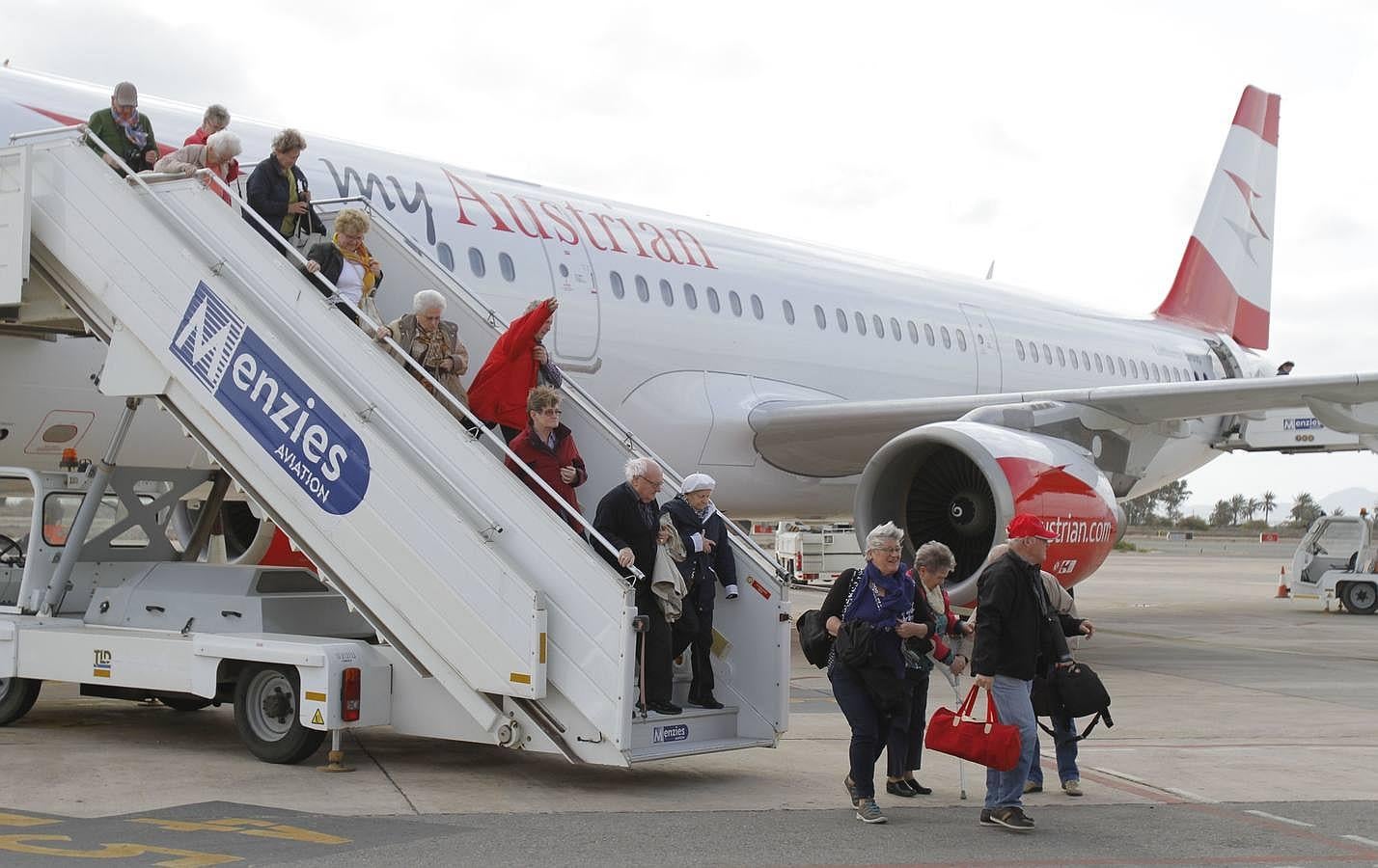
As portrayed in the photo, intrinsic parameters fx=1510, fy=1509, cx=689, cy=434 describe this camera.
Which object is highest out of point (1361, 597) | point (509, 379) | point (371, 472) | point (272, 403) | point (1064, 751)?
point (509, 379)

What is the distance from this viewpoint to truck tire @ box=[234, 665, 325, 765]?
709 centimetres

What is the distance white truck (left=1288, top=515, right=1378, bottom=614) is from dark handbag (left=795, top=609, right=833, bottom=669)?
17.6 m

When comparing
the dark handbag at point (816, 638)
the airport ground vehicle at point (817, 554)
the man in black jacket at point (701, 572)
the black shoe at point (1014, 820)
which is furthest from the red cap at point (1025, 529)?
the airport ground vehicle at point (817, 554)

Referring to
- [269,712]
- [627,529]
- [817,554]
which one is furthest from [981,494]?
[817,554]

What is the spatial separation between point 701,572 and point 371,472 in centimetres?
165

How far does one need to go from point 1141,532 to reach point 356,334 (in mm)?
98199

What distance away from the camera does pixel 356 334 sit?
23.9 feet

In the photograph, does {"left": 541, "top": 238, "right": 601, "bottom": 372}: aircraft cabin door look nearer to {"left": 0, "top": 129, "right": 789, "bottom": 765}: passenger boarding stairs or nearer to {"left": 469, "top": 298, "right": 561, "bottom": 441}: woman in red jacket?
{"left": 0, "top": 129, "right": 789, "bottom": 765}: passenger boarding stairs

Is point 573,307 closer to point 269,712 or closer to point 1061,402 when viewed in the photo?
point 1061,402

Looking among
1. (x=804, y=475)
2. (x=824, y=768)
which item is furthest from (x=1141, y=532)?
(x=824, y=768)

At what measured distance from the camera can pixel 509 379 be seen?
785 centimetres

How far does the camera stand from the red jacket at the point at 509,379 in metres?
7.80

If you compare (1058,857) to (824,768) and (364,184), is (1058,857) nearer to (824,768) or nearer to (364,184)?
(824,768)

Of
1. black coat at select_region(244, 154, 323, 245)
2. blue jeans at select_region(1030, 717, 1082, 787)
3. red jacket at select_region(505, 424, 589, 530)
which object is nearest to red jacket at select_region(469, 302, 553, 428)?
red jacket at select_region(505, 424, 589, 530)
